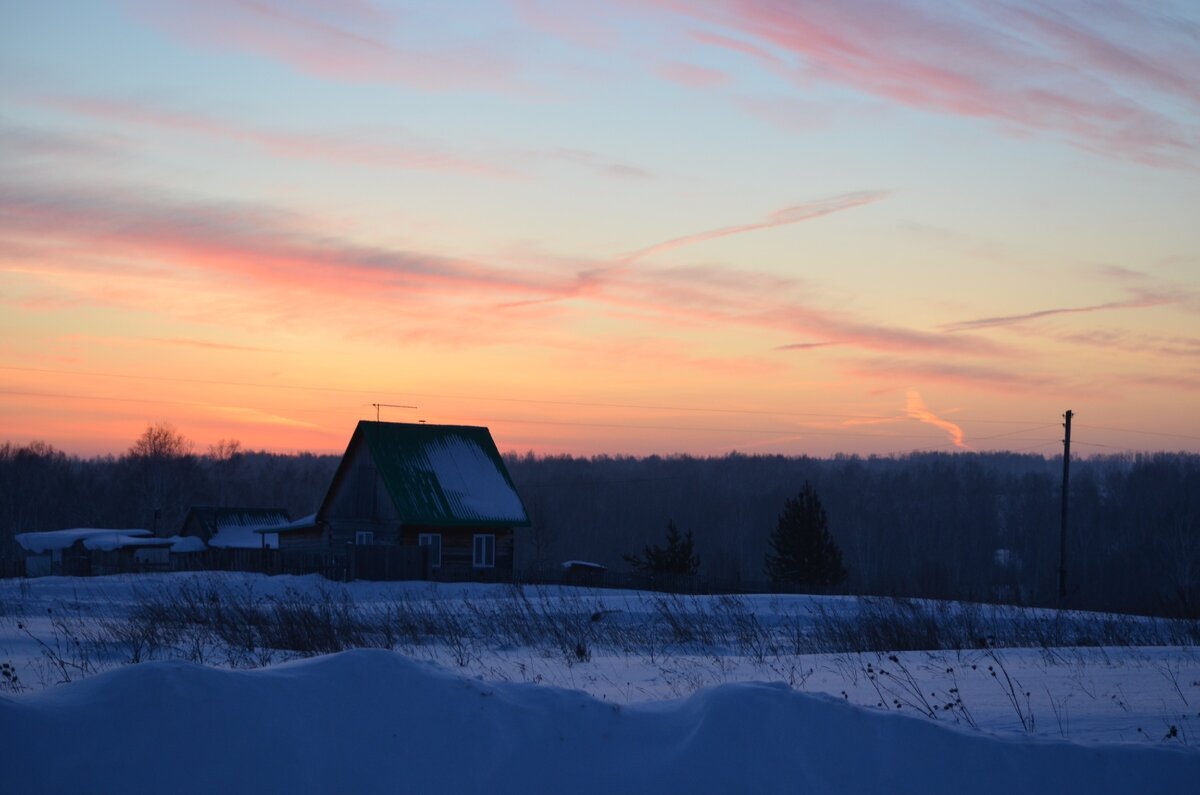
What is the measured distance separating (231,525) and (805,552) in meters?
34.0

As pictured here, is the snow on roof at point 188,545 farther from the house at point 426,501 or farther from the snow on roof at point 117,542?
the house at point 426,501

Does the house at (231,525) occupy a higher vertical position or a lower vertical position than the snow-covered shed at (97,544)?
higher

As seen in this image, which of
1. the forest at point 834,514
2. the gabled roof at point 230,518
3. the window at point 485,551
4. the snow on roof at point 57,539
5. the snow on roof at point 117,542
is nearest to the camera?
the window at point 485,551

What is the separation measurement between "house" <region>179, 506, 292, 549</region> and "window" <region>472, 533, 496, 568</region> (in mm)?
22140

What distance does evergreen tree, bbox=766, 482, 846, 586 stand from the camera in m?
48.5

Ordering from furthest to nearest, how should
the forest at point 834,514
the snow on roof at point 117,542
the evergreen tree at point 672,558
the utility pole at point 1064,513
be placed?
the forest at point 834,514 → the snow on roof at point 117,542 → the evergreen tree at point 672,558 → the utility pole at point 1064,513

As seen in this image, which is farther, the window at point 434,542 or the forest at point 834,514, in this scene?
the forest at point 834,514

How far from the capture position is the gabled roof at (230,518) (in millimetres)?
62406

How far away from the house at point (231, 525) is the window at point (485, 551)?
22.1 m

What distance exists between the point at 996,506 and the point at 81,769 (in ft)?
432

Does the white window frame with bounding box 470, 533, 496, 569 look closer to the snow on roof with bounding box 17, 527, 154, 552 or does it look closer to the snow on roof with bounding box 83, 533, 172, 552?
the snow on roof with bounding box 83, 533, 172, 552

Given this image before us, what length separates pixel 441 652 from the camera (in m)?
14.3

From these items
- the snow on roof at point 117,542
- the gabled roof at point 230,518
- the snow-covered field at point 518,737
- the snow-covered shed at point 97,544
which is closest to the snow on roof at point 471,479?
the snow-covered shed at point 97,544

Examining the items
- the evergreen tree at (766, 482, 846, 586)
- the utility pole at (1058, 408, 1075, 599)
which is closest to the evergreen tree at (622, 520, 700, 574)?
the evergreen tree at (766, 482, 846, 586)
